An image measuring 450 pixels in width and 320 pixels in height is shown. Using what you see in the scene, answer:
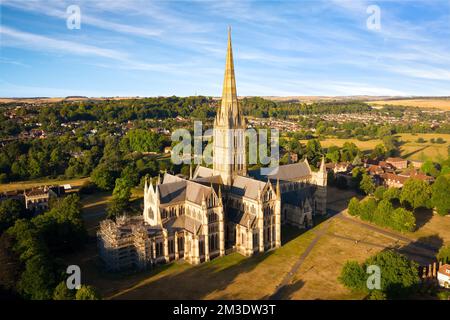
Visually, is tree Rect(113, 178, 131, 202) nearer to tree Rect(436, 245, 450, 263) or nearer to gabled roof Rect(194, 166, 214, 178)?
gabled roof Rect(194, 166, 214, 178)

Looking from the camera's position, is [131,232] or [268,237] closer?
[131,232]

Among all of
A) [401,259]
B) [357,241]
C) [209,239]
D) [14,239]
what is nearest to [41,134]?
[14,239]

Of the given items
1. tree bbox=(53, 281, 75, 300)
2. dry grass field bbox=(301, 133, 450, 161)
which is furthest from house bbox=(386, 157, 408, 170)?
tree bbox=(53, 281, 75, 300)

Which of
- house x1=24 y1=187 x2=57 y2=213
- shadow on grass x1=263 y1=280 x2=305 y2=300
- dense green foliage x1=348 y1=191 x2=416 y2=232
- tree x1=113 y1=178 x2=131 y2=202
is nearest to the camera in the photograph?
shadow on grass x1=263 y1=280 x2=305 y2=300

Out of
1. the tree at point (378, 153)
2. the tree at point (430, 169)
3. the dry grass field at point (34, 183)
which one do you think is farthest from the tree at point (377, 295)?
the tree at point (378, 153)

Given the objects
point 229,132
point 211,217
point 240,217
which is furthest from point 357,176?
point 211,217
